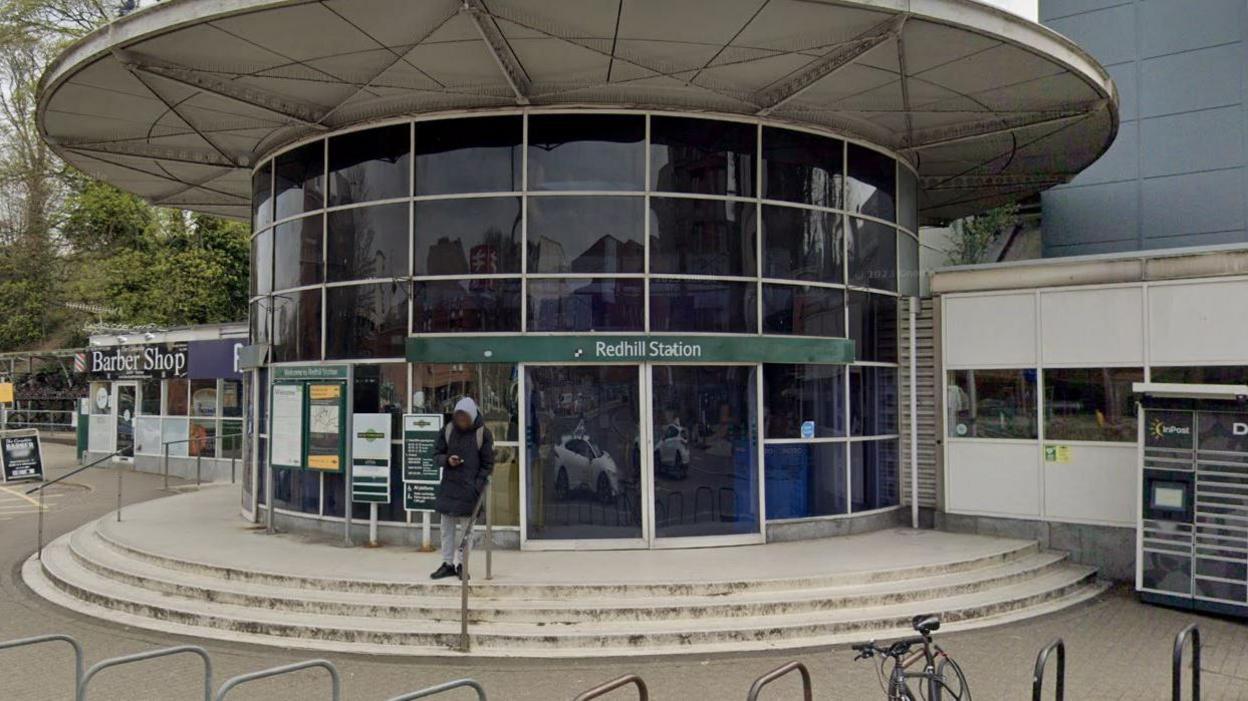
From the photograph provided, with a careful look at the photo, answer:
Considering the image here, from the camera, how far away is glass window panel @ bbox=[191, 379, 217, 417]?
76.1 feet

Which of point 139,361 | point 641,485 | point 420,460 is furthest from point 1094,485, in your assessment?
point 139,361

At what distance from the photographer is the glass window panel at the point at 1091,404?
1173cm

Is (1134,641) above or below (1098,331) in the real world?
below

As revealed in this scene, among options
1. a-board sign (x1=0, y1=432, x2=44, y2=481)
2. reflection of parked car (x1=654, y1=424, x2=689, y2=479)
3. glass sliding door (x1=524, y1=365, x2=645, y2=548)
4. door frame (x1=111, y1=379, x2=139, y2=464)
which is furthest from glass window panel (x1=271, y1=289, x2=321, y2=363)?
door frame (x1=111, y1=379, x2=139, y2=464)

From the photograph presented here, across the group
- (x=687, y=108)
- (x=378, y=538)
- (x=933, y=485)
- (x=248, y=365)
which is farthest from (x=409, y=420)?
(x=933, y=485)

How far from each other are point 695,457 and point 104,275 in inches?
1355

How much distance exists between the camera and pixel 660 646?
27.7ft

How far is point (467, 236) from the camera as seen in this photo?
11.7 meters

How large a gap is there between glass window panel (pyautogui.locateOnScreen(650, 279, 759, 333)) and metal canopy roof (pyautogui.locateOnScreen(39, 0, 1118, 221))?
238 cm

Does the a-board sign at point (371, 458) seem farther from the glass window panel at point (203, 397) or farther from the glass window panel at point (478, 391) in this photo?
the glass window panel at point (203, 397)

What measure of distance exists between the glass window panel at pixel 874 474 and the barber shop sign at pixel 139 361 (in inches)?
711

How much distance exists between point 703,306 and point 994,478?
16.4 ft

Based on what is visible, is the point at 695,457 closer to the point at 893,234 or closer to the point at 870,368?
the point at 870,368

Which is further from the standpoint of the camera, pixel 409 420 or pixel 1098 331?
pixel 1098 331
